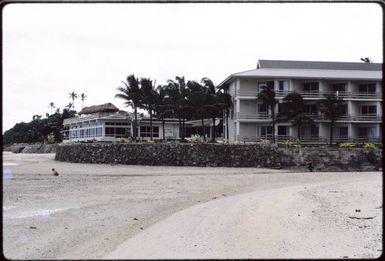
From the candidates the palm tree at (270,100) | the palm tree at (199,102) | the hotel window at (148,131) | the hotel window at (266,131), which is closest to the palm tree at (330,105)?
the palm tree at (270,100)

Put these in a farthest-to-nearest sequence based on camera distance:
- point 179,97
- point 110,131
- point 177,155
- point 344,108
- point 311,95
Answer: point 177,155 → point 110,131 → point 179,97 → point 311,95 → point 344,108

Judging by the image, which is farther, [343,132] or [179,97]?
[179,97]

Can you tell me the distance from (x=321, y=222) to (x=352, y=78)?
4683 millimetres

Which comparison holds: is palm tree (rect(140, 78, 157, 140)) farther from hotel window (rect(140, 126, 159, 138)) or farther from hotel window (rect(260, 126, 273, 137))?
hotel window (rect(260, 126, 273, 137))

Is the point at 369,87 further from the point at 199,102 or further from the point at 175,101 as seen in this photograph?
the point at 175,101

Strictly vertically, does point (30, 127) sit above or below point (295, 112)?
below

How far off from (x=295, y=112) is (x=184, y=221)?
374cm

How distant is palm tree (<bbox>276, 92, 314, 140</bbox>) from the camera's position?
8.29 meters

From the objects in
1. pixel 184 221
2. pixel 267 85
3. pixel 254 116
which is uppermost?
pixel 267 85

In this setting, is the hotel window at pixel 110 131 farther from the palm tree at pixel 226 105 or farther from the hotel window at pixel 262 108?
the hotel window at pixel 262 108

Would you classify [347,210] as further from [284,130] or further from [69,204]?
[69,204]

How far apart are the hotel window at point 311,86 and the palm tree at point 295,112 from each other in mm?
202

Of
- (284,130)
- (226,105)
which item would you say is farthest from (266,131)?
(226,105)

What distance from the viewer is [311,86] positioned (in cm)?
786
